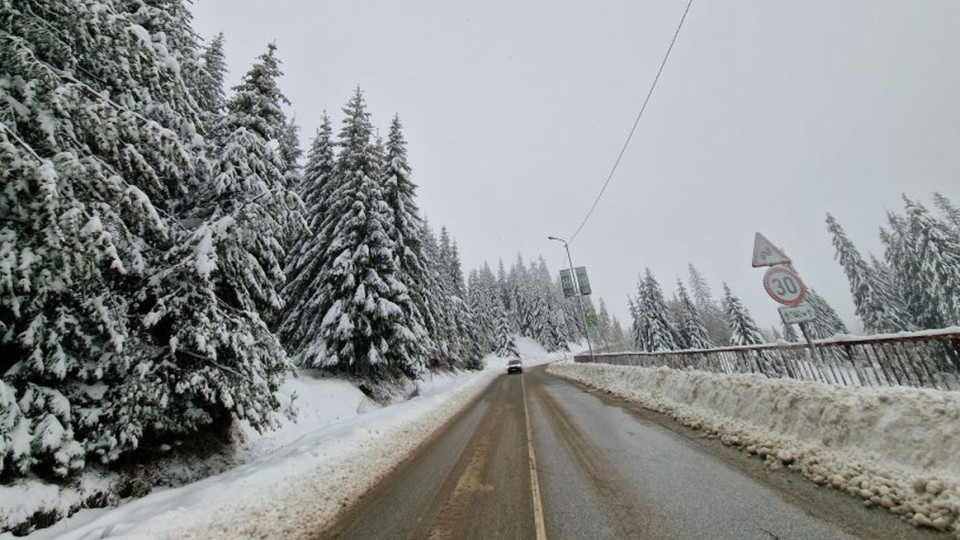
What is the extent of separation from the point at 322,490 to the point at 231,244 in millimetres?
6379

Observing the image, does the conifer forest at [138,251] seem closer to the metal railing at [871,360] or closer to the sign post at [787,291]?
the sign post at [787,291]

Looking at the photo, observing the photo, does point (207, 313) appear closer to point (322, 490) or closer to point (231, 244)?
point (231, 244)

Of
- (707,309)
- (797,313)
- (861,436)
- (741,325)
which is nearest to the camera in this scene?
(861,436)

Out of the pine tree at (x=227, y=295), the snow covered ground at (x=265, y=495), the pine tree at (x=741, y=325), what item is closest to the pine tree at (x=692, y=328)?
the pine tree at (x=741, y=325)

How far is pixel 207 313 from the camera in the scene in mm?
9133

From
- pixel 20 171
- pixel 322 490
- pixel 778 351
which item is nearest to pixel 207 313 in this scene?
pixel 20 171

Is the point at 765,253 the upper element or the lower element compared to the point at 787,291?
upper

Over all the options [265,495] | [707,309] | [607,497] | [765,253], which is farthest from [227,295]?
[707,309]

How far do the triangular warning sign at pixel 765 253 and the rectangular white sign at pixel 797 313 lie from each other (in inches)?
34.0

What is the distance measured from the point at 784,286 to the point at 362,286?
1567 cm

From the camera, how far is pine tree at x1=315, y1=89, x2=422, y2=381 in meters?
18.1

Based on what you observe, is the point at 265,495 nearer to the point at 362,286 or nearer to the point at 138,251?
the point at 138,251

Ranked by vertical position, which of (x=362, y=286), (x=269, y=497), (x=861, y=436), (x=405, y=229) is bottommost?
(x=861, y=436)

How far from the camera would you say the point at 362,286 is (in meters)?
18.6
